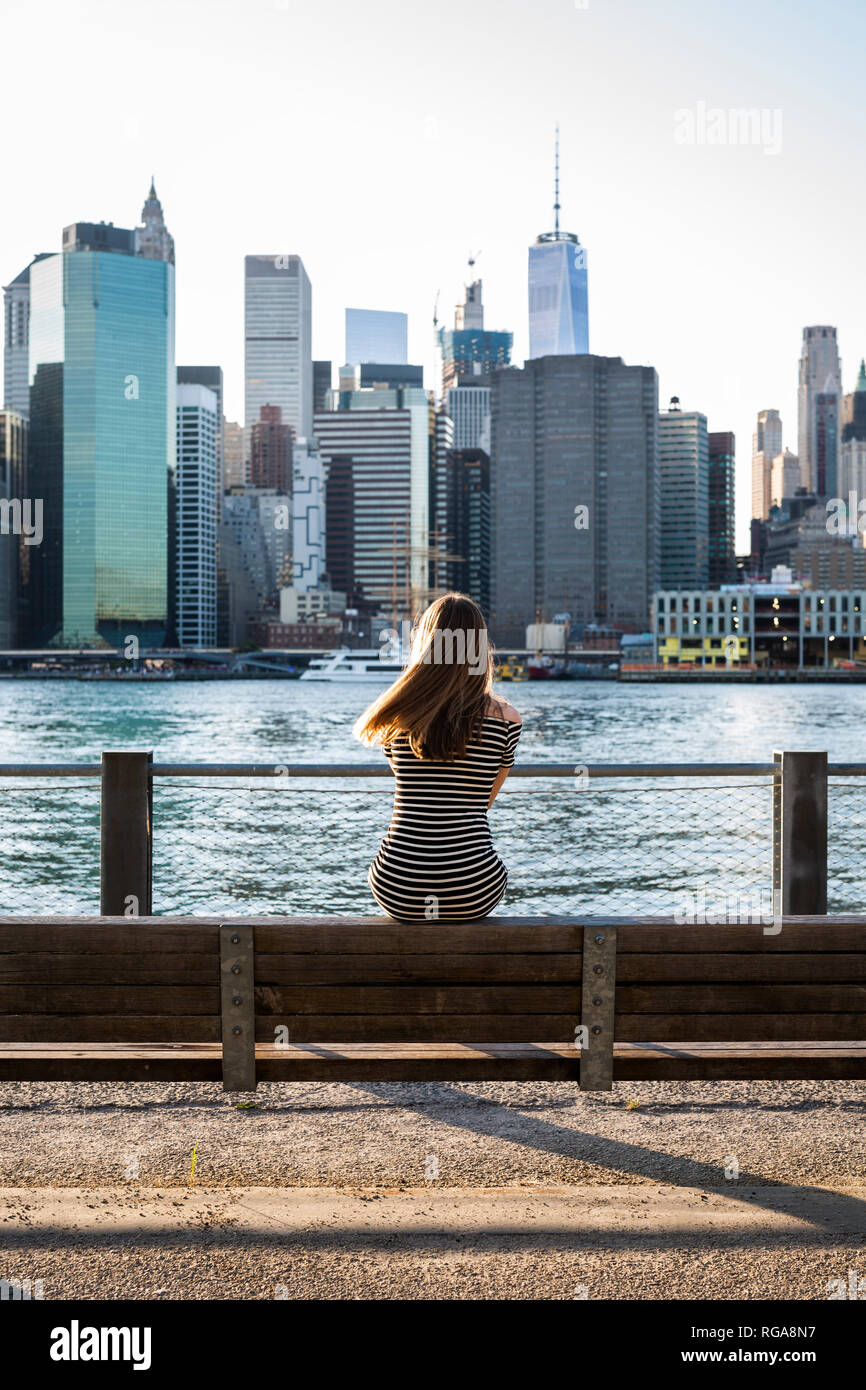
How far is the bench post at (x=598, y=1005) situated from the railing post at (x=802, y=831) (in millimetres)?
3012

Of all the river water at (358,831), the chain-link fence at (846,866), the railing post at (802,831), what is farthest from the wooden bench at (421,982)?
the chain-link fence at (846,866)

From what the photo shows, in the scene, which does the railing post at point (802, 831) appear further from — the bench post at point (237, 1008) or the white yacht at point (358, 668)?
the white yacht at point (358, 668)

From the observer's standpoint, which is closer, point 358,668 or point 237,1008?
point 237,1008

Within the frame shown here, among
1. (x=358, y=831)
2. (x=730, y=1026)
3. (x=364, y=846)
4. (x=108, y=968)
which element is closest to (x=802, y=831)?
(x=730, y=1026)

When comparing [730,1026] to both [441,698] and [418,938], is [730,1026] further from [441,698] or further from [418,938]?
[441,698]

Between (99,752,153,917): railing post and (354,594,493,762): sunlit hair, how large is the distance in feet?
8.65

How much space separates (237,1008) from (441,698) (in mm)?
1120

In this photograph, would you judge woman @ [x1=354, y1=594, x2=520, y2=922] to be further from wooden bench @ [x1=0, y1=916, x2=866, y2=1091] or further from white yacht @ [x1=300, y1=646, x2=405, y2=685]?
white yacht @ [x1=300, y1=646, x2=405, y2=685]

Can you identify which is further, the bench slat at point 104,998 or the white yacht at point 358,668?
the white yacht at point 358,668

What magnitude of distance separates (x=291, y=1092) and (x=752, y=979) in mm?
2093

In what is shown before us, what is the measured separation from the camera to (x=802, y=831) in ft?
21.8

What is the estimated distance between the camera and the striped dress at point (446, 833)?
13.4 feet

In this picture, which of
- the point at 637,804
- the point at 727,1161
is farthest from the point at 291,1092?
the point at 637,804
